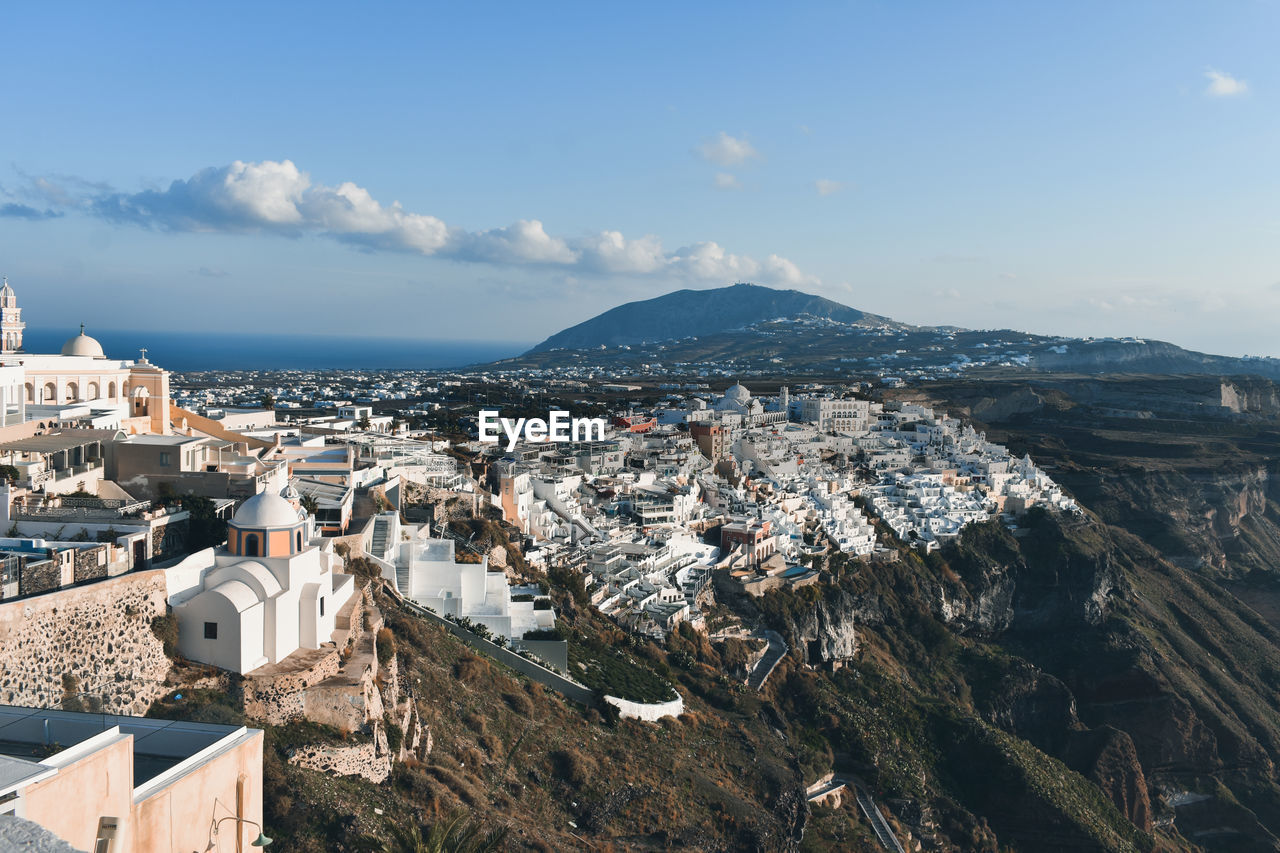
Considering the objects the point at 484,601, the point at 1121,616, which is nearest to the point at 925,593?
the point at 1121,616

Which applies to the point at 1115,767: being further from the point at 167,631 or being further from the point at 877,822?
the point at 167,631

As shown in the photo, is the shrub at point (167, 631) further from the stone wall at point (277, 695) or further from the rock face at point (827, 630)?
the rock face at point (827, 630)

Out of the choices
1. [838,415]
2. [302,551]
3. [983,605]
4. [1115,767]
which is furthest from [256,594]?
[838,415]

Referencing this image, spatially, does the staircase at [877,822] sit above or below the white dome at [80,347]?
below

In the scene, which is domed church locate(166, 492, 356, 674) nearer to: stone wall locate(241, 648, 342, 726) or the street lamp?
stone wall locate(241, 648, 342, 726)

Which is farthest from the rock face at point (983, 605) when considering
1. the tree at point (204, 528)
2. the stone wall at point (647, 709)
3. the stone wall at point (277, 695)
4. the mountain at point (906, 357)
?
the mountain at point (906, 357)

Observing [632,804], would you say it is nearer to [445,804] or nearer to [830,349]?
[445,804]
